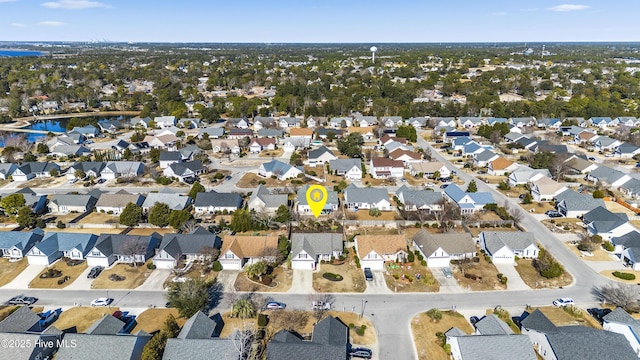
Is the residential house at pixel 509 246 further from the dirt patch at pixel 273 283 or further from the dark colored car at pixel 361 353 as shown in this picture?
the dirt patch at pixel 273 283

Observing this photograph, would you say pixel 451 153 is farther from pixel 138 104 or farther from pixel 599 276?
pixel 138 104

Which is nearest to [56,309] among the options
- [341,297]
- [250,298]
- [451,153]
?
[250,298]

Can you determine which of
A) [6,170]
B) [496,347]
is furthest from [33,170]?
[496,347]

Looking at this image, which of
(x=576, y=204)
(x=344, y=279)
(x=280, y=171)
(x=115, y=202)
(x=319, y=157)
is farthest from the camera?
(x=319, y=157)

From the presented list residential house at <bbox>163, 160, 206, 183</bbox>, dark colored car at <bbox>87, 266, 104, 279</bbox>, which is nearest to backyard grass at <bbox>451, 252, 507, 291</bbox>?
dark colored car at <bbox>87, 266, 104, 279</bbox>

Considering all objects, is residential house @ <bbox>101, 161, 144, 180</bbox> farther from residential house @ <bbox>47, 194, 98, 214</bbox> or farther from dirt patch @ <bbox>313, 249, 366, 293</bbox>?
dirt patch @ <bbox>313, 249, 366, 293</bbox>

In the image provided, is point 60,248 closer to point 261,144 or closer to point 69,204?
point 69,204
